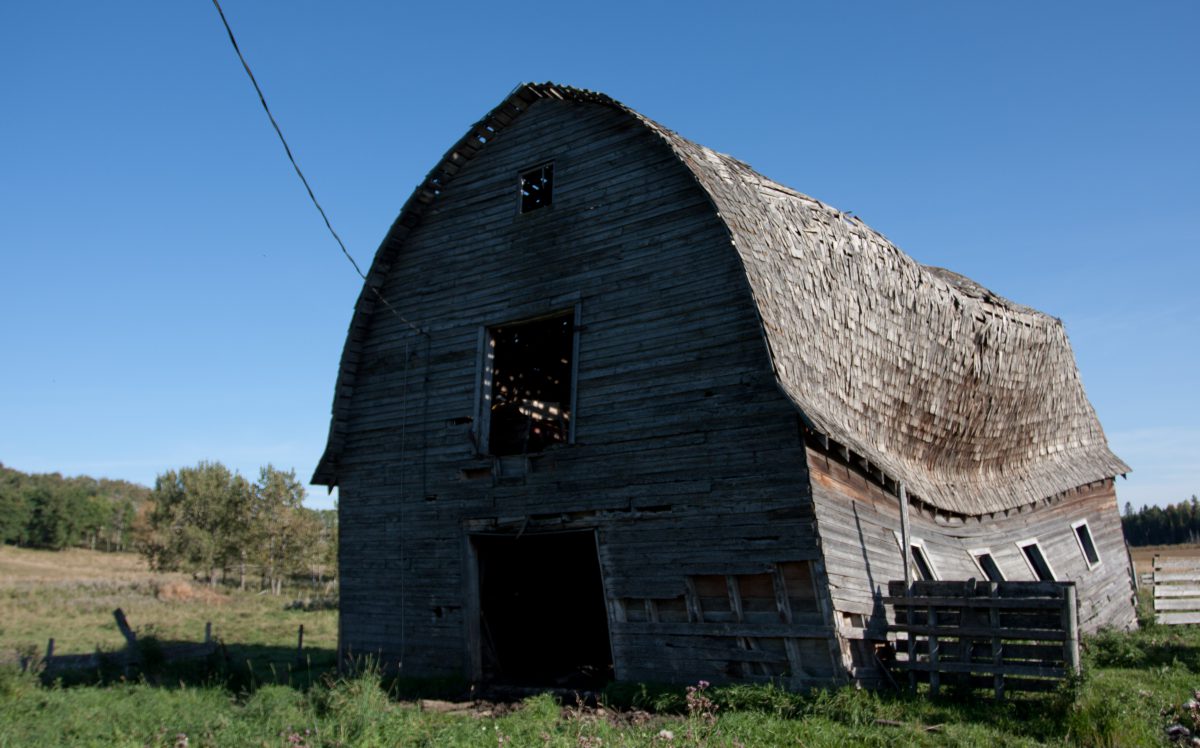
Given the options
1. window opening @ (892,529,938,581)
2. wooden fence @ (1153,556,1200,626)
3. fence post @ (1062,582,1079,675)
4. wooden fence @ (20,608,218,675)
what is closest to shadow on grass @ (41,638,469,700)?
wooden fence @ (20,608,218,675)

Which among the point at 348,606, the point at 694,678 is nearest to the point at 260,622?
the point at 348,606

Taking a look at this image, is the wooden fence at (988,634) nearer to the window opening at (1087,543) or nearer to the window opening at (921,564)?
the window opening at (921,564)

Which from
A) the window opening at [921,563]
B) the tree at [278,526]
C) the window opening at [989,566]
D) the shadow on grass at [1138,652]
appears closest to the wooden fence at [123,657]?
the window opening at [921,563]

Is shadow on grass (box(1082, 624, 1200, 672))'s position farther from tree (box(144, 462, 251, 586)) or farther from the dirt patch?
tree (box(144, 462, 251, 586))

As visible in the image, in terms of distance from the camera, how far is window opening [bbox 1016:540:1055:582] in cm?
1739

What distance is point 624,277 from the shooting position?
12.7 metres

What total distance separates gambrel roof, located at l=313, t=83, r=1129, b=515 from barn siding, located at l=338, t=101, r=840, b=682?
0.32 meters

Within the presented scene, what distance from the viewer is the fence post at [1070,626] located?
9.36 metres

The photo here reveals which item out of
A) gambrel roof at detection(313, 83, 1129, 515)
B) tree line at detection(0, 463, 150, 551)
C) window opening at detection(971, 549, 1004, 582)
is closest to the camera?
gambrel roof at detection(313, 83, 1129, 515)

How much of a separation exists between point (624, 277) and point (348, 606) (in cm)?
788

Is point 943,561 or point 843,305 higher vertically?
point 843,305

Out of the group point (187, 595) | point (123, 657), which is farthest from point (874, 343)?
point (187, 595)

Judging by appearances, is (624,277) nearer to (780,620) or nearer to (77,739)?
(780,620)

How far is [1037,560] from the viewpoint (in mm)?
17594
